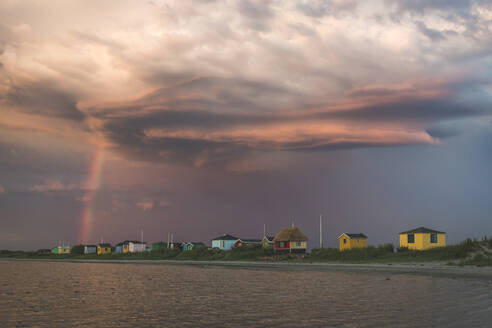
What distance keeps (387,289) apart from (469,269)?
21726mm

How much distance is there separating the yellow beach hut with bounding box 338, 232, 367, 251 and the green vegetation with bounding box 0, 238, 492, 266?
7.05ft

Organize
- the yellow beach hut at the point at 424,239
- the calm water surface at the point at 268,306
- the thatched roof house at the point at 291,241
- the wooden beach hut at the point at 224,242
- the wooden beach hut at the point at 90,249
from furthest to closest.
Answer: the wooden beach hut at the point at 90,249
the wooden beach hut at the point at 224,242
the thatched roof house at the point at 291,241
the yellow beach hut at the point at 424,239
the calm water surface at the point at 268,306

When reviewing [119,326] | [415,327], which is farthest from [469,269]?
[119,326]

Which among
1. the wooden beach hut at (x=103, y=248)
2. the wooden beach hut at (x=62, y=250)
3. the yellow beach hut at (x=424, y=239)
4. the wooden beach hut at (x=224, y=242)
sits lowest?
the wooden beach hut at (x=62, y=250)

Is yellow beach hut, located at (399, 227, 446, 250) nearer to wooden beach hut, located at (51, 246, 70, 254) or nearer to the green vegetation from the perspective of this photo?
the green vegetation

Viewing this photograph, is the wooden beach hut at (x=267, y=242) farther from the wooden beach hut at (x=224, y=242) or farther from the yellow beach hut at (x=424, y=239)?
the yellow beach hut at (x=424, y=239)

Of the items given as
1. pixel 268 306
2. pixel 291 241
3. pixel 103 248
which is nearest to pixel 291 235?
pixel 291 241

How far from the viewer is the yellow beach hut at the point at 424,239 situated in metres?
75.2

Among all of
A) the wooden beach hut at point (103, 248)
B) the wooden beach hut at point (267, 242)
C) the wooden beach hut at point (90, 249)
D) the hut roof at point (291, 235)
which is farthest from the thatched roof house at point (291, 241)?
the wooden beach hut at point (90, 249)

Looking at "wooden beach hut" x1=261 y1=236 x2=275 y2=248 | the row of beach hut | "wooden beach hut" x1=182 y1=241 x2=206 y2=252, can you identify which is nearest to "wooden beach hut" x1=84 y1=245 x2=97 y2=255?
the row of beach hut

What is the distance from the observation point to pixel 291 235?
105188 mm

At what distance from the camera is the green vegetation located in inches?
2448

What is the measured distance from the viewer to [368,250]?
79.8 m

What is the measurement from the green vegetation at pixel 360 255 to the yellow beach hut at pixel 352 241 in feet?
7.05
